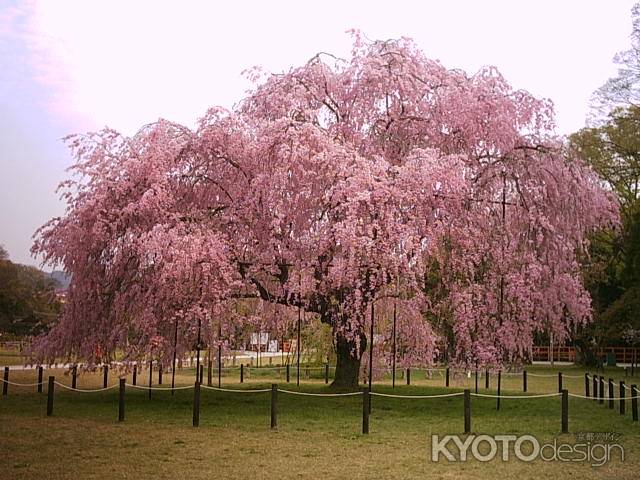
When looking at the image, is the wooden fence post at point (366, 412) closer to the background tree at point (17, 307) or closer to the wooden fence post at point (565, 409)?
the wooden fence post at point (565, 409)

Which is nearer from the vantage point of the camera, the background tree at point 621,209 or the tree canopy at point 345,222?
the tree canopy at point 345,222

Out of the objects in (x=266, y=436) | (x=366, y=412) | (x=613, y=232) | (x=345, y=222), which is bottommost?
(x=266, y=436)

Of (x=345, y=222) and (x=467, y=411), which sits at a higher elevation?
(x=345, y=222)

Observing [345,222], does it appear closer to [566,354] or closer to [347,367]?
[347,367]

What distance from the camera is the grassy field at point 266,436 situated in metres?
10.5

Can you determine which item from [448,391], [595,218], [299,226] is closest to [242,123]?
[299,226]

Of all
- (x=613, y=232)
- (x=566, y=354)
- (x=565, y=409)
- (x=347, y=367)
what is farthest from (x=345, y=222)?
(x=566, y=354)

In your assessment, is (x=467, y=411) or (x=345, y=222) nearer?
(x=467, y=411)

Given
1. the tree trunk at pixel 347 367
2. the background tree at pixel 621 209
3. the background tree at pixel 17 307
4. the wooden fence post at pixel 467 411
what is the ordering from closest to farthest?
the wooden fence post at pixel 467 411 → the tree trunk at pixel 347 367 → the background tree at pixel 621 209 → the background tree at pixel 17 307

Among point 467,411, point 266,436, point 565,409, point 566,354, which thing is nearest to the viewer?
point 266,436

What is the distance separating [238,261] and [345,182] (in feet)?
12.0

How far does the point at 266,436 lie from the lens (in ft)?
44.7

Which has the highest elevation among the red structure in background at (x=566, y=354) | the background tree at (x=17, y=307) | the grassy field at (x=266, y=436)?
the background tree at (x=17, y=307)

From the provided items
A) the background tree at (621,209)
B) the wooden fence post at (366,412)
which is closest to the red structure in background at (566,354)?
the background tree at (621,209)
